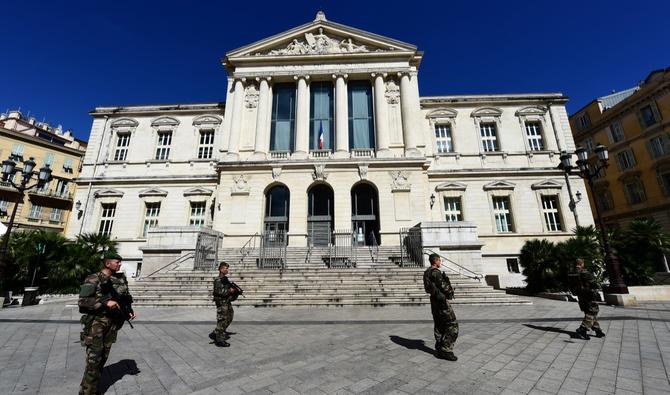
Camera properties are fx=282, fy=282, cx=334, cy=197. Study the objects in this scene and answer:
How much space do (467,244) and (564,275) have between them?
13.7 feet

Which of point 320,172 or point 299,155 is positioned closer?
point 320,172

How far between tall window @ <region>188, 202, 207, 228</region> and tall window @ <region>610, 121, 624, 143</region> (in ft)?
130

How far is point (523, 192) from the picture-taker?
68.4 feet

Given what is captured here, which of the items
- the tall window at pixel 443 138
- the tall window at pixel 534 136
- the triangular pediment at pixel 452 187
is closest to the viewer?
the triangular pediment at pixel 452 187

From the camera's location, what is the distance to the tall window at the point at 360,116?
70.6 feet

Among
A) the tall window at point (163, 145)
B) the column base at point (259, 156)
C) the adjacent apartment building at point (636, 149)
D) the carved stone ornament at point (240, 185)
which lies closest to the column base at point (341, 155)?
the column base at point (259, 156)

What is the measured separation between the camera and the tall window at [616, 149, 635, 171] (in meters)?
27.0

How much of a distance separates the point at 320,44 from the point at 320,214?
14399 millimetres

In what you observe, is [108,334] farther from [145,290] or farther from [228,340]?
[145,290]

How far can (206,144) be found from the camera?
2350cm

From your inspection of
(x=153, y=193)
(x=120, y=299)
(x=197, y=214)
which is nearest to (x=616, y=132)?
(x=197, y=214)

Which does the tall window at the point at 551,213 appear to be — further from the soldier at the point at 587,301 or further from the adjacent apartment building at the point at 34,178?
→ the adjacent apartment building at the point at 34,178

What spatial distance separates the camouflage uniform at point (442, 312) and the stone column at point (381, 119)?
15634mm

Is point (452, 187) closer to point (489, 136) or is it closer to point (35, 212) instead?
point (489, 136)
